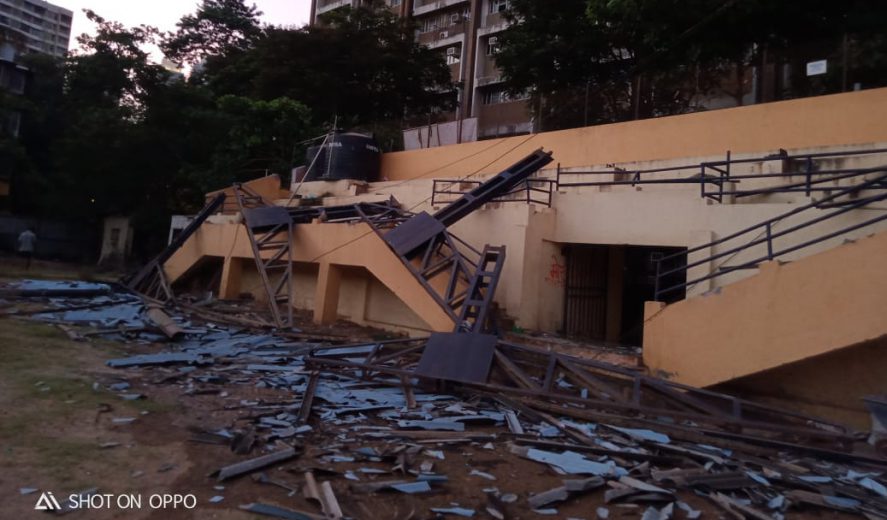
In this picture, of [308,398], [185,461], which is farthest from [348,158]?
[185,461]

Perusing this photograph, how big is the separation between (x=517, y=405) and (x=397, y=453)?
7.54ft

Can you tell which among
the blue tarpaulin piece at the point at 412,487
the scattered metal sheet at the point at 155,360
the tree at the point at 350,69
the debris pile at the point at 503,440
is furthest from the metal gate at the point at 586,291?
the tree at the point at 350,69

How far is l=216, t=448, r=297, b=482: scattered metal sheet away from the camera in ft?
16.4

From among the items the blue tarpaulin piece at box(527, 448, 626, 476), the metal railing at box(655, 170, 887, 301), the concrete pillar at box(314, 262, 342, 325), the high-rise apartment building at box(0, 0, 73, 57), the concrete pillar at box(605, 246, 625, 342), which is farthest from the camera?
the high-rise apartment building at box(0, 0, 73, 57)

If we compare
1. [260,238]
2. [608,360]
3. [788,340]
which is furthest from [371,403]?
[260,238]

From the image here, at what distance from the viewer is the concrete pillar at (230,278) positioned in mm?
17375

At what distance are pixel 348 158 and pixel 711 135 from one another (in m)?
11.4

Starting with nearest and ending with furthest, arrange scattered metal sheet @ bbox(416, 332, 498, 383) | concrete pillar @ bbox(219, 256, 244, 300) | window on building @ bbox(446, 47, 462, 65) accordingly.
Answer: scattered metal sheet @ bbox(416, 332, 498, 383), concrete pillar @ bbox(219, 256, 244, 300), window on building @ bbox(446, 47, 462, 65)

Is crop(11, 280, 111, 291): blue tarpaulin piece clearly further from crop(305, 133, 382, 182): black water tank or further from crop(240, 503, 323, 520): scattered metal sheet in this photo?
crop(240, 503, 323, 520): scattered metal sheet

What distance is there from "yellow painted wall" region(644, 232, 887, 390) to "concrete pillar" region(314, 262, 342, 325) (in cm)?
788

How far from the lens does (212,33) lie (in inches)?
1523

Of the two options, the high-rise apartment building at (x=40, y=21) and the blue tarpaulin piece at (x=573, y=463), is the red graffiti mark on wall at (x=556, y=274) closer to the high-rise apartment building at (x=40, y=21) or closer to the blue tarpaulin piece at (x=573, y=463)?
the blue tarpaulin piece at (x=573, y=463)

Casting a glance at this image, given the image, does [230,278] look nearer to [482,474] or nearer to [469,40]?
[482,474]

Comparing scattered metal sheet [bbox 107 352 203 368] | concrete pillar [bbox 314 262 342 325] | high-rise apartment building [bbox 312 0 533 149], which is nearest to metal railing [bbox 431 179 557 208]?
concrete pillar [bbox 314 262 342 325]
